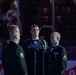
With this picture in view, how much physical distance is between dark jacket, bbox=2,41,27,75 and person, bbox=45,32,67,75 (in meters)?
0.78

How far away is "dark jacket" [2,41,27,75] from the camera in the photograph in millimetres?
7719

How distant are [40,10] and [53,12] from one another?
35cm

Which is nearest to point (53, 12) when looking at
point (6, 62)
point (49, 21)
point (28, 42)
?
point (49, 21)

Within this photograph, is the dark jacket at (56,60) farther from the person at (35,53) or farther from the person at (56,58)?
the person at (35,53)

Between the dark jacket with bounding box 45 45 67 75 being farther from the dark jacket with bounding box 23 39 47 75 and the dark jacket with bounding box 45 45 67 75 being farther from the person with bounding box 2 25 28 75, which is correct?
the person with bounding box 2 25 28 75

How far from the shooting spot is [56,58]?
8336mm

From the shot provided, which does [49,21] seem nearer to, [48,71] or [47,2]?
[47,2]

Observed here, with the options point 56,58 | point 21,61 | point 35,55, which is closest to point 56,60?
point 56,58

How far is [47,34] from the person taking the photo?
38.9 ft

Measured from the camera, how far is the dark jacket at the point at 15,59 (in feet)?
25.3

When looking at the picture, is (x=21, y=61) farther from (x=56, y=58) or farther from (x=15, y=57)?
(x=56, y=58)

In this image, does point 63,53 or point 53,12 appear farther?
point 53,12

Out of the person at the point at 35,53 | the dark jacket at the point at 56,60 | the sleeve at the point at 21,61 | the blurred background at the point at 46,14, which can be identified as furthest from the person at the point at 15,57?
the blurred background at the point at 46,14

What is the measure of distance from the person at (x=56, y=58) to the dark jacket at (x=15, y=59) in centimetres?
78
